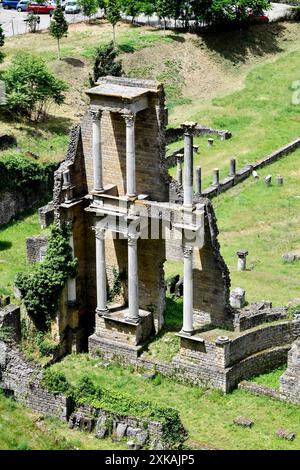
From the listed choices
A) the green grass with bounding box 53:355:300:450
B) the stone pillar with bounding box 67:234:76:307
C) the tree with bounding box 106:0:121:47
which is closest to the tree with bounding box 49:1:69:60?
the tree with bounding box 106:0:121:47

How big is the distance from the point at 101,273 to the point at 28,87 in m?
29.0

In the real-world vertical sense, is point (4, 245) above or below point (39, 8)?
below

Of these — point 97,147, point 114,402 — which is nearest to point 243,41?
point 97,147

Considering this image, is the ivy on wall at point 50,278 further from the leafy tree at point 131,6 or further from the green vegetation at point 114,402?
the leafy tree at point 131,6

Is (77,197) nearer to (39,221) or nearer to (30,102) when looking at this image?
(39,221)

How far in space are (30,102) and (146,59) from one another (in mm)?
16065

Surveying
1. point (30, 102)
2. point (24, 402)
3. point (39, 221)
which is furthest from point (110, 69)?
point (24, 402)

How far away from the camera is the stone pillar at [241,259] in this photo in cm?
4269

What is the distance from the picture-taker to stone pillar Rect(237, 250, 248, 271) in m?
42.7

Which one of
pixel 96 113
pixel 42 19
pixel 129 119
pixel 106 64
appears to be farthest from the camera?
pixel 42 19

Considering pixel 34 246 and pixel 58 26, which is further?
pixel 58 26

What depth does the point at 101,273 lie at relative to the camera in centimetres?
3384

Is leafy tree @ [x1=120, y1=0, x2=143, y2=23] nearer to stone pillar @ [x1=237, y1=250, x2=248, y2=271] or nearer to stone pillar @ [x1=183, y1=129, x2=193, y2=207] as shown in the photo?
stone pillar @ [x1=237, y1=250, x2=248, y2=271]

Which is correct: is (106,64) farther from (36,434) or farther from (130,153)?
(36,434)
